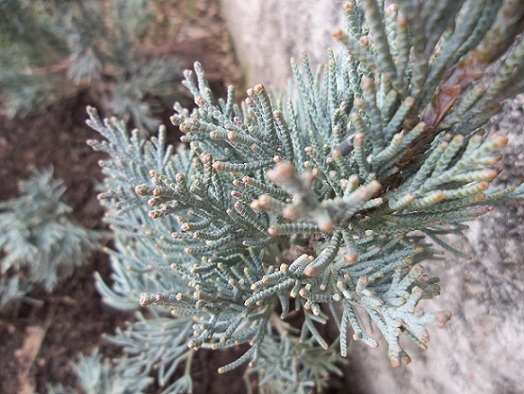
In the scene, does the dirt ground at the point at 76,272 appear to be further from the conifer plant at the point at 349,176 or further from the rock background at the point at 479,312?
the conifer plant at the point at 349,176

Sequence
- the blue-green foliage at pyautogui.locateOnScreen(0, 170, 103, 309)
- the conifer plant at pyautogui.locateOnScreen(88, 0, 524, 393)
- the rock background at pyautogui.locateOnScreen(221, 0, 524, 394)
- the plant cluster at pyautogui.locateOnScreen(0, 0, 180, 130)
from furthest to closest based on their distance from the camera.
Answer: the plant cluster at pyautogui.locateOnScreen(0, 0, 180, 130), the blue-green foliage at pyautogui.locateOnScreen(0, 170, 103, 309), the rock background at pyautogui.locateOnScreen(221, 0, 524, 394), the conifer plant at pyautogui.locateOnScreen(88, 0, 524, 393)

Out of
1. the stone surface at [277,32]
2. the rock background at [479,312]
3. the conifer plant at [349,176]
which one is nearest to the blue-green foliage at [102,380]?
the conifer plant at [349,176]

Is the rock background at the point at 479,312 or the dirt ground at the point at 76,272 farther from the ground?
the dirt ground at the point at 76,272

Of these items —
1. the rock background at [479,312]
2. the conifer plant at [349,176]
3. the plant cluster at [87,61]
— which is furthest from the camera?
the plant cluster at [87,61]

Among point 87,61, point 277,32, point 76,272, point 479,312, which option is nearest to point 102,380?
point 76,272

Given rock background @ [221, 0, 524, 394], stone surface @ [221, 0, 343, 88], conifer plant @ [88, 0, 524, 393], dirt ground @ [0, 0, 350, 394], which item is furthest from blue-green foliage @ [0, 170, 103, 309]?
rock background @ [221, 0, 524, 394]

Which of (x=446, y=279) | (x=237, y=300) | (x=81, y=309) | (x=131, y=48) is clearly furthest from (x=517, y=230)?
(x=131, y=48)

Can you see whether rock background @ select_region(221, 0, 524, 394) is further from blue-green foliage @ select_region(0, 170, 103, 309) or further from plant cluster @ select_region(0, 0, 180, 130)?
blue-green foliage @ select_region(0, 170, 103, 309)
